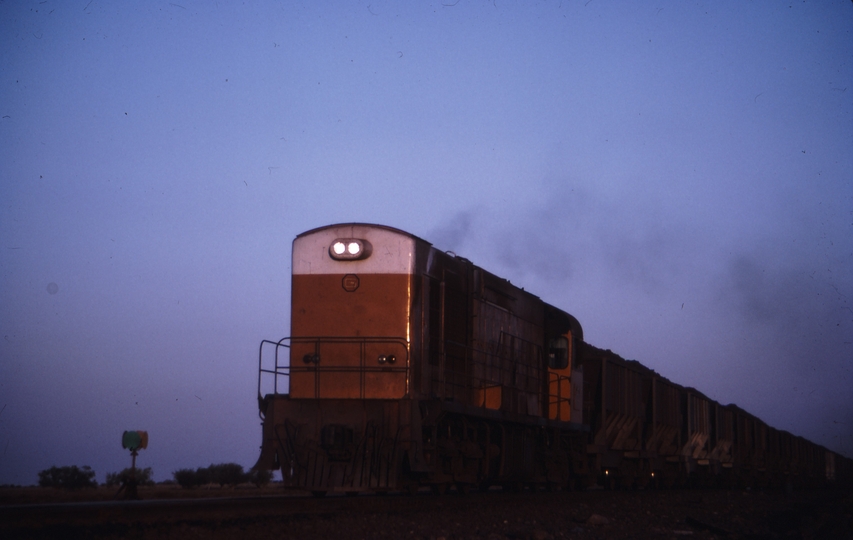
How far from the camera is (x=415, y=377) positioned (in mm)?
11125

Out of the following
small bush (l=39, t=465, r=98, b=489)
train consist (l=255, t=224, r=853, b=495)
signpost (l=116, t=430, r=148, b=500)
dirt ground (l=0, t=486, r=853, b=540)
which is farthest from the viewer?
small bush (l=39, t=465, r=98, b=489)

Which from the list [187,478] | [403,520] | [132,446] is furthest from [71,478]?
[403,520]

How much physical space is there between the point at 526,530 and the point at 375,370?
3292mm

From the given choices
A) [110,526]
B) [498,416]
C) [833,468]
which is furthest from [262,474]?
[833,468]

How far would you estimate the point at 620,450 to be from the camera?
19.8m

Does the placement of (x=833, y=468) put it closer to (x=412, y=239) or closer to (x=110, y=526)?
(x=412, y=239)

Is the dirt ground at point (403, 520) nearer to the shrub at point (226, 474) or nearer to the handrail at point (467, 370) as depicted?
the handrail at point (467, 370)

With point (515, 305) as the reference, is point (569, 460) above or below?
below

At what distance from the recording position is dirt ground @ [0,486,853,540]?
22.6ft

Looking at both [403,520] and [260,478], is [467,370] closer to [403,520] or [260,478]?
[403,520]

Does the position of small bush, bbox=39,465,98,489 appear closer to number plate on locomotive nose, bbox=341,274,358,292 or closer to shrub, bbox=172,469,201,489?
shrub, bbox=172,469,201,489

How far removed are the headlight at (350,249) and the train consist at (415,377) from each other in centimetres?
2

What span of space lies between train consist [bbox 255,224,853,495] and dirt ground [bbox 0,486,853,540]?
0.62m

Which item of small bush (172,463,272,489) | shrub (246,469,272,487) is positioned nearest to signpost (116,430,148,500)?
shrub (246,469,272,487)
